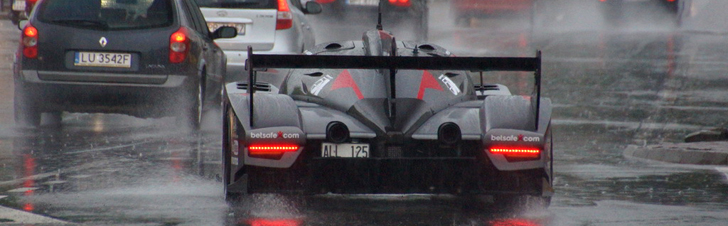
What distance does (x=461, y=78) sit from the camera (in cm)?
863

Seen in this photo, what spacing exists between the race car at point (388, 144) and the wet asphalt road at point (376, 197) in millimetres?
203

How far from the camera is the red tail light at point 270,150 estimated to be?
723cm

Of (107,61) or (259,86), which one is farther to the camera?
(107,61)

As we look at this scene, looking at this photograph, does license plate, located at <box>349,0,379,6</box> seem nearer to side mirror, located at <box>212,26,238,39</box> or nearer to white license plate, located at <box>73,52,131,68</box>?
side mirror, located at <box>212,26,238,39</box>

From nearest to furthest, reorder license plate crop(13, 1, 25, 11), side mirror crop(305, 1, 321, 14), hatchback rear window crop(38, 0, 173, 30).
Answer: hatchback rear window crop(38, 0, 173, 30) < side mirror crop(305, 1, 321, 14) < license plate crop(13, 1, 25, 11)

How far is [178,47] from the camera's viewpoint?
12266 millimetres

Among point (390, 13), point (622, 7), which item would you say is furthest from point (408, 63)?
point (622, 7)

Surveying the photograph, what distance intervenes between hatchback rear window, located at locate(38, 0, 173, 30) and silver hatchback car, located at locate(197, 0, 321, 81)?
3.11 metres

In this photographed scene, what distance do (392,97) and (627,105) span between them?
29.0 feet

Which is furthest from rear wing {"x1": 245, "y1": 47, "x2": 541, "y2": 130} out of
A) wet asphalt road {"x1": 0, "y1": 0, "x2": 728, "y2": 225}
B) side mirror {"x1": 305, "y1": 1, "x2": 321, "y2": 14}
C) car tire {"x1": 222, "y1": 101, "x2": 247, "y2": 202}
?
side mirror {"x1": 305, "y1": 1, "x2": 321, "y2": 14}

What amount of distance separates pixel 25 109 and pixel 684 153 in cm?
559

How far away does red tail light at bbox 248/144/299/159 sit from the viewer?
23.7 ft

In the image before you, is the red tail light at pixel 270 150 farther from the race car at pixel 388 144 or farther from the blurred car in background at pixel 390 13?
the blurred car in background at pixel 390 13

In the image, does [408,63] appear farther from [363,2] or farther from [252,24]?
[363,2]
